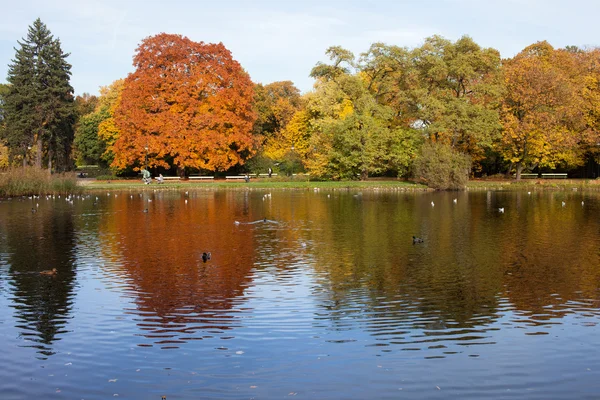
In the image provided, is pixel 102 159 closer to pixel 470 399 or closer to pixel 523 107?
pixel 523 107

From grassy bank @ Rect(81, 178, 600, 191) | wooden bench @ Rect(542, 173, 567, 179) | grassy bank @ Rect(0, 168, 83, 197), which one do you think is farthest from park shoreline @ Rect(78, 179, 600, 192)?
grassy bank @ Rect(0, 168, 83, 197)

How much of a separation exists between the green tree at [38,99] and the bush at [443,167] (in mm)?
46675

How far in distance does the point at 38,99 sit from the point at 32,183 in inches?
1081

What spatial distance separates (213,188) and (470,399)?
188ft

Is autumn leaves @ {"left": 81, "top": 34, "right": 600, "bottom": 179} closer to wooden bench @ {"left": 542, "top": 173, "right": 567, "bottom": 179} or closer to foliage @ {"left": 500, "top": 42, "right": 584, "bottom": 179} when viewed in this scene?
foliage @ {"left": 500, "top": 42, "right": 584, "bottom": 179}

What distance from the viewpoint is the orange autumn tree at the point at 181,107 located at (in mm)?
68312

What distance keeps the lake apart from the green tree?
5028cm

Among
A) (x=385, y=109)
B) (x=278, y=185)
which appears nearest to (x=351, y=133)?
(x=385, y=109)

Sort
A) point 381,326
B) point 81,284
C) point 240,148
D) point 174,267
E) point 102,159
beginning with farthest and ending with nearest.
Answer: point 102,159 → point 240,148 → point 174,267 → point 81,284 → point 381,326

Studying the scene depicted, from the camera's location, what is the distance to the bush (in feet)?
199

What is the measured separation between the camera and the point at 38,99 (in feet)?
241

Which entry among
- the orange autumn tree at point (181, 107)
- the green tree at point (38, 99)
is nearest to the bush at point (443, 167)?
the orange autumn tree at point (181, 107)

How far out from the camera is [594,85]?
66.7m

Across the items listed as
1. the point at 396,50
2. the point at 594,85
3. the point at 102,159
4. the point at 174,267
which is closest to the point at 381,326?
the point at 174,267
